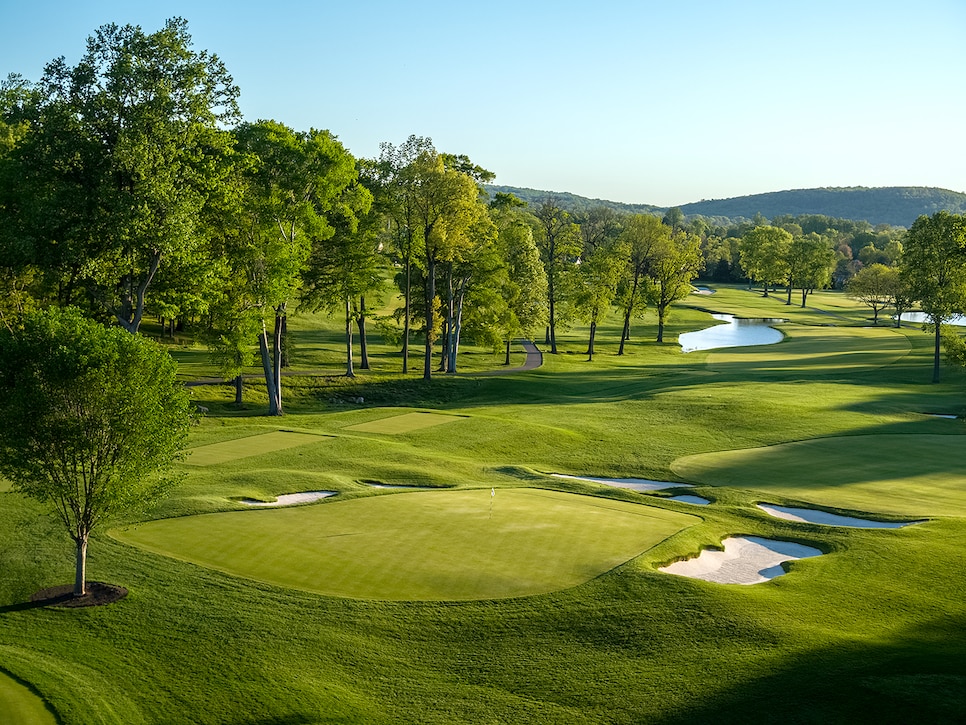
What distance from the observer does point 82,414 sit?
18.8m

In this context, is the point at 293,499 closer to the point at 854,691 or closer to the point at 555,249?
the point at 854,691

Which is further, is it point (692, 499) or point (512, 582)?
point (692, 499)

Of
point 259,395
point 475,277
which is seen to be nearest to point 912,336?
point 475,277

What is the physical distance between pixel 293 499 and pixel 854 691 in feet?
61.7

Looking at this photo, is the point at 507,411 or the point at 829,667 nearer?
the point at 829,667

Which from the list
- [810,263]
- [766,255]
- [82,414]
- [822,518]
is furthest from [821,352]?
[82,414]

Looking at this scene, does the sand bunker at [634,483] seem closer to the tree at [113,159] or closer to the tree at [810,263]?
the tree at [113,159]

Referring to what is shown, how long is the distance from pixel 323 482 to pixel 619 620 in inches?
583

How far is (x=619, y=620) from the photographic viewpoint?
59.4 feet

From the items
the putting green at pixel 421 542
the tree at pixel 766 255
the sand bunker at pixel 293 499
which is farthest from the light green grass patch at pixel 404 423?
the tree at pixel 766 255

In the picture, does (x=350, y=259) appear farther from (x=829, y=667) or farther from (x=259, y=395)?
(x=829, y=667)

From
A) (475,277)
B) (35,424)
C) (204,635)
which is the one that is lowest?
(204,635)

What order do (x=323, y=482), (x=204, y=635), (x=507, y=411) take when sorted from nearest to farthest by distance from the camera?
(x=204, y=635), (x=323, y=482), (x=507, y=411)

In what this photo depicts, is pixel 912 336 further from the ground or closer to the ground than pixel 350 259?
closer to the ground
